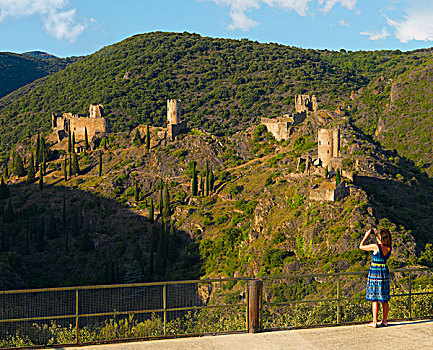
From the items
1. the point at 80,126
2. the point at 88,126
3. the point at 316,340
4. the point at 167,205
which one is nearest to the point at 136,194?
the point at 167,205

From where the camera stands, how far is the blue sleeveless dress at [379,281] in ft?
52.6

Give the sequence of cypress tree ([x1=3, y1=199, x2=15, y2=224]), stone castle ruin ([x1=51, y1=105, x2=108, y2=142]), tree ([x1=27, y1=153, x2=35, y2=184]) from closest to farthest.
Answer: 1. cypress tree ([x1=3, y1=199, x2=15, y2=224])
2. tree ([x1=27, y1=153, x2=35, y2=184])
3. stone castle ruin ([x1=51, y1=105, x2=108, y2=142])

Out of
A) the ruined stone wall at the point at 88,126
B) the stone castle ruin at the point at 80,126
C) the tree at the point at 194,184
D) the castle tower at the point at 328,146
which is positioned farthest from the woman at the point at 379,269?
the ruined stone wall at the point at 88,126

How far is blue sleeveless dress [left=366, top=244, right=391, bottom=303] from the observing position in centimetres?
1603

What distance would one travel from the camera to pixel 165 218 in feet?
310

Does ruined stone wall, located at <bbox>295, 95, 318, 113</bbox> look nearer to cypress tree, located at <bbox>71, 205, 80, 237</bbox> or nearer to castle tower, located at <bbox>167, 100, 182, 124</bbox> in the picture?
castle tower, located at <bbox>167, 100, 182, 124</bbox>

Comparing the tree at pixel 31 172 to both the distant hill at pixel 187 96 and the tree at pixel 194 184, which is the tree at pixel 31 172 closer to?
the tree at pixel 194 184

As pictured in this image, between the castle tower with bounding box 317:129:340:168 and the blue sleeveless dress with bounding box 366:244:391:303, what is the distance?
198ft

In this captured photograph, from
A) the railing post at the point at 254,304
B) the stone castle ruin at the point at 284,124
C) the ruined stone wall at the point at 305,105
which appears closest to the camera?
the railing post at the point at 254,304

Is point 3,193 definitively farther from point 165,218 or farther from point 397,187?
point 397,187

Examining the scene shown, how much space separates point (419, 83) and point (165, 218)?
272 ft

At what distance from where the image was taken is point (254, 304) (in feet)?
53.9

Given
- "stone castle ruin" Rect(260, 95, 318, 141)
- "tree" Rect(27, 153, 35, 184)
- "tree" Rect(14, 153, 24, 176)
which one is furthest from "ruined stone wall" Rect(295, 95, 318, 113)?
"tree" Rect(14, 153, 24, 176)

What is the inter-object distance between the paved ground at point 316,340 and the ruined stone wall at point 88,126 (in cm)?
10713
